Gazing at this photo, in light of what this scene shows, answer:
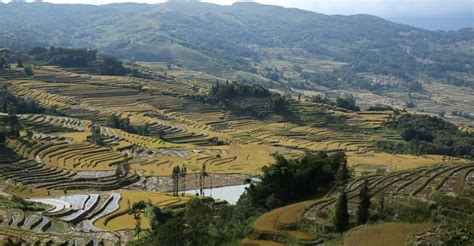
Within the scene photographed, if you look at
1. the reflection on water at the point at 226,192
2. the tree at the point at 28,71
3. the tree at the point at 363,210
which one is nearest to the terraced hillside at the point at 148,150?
the reflection on water at the point at 226,192

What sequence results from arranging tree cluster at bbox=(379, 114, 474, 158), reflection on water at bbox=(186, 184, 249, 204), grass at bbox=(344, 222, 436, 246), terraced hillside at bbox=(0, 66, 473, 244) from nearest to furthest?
1. grass at bbox=(344, 222, 436, 246)
2. terraced hillside at bbox=(0, 66, 473, 244)
3. reflection on water at bbox=(186, 184, 249, 204)
4. tree cluster at bbox=(379, 114, 474, 158)

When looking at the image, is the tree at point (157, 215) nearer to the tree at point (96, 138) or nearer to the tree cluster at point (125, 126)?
the tree at point (96, 138)

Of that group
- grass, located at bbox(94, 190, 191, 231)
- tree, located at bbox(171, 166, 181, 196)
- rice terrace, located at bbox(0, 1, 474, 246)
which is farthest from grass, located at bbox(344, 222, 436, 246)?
tree, located at bbox(171, 166, 181, 196)

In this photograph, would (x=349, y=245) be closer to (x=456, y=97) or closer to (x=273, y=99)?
(x=273, y=99)

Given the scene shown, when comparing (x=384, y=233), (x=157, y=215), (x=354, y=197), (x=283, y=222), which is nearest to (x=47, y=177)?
(x=157, y=215)

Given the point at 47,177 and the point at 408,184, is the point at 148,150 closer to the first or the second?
the point at 47,177

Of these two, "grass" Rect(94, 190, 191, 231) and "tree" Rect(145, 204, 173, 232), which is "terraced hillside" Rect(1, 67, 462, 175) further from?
"tree" Rect(145, 204, 173, 232)

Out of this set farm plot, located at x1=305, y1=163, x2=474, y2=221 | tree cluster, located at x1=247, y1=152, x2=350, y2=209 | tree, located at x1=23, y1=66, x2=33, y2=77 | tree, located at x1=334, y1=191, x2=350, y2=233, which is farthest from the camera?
tree, located at x1=23, y1=66, x2=33, y2=77
